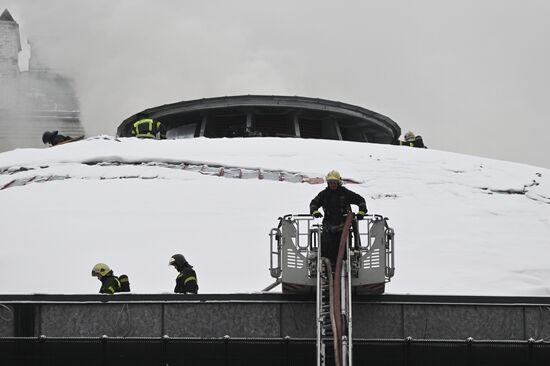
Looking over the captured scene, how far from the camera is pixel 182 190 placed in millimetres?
20750

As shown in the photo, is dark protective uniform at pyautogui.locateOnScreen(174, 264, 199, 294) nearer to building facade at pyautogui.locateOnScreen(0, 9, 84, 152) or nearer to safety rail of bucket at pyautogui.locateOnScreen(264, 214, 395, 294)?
safety rail of bucket at pyautogui.locateOnScreen(264, 214, 395, 294)

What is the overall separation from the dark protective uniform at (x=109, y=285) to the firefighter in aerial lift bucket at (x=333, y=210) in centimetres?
246

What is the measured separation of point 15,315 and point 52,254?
4716 millimetres

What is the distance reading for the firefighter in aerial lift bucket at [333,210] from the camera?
40.8 feet

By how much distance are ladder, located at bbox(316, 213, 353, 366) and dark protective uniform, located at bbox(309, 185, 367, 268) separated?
11cm

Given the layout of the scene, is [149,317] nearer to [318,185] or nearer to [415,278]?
[415,278]

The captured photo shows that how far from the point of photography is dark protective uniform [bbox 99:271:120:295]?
12.9 metres

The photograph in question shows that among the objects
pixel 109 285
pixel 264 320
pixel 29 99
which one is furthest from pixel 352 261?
pixel 29 99

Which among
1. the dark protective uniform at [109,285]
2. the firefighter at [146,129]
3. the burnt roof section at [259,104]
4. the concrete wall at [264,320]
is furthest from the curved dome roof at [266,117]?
the concrete wall at [264,320]

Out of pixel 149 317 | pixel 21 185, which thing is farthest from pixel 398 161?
pixel 149 317

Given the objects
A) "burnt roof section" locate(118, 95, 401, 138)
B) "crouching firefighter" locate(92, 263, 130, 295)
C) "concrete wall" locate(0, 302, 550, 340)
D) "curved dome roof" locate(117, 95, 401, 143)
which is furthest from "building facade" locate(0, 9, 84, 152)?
"concrete wall" locate(0, 302, 550, 340)

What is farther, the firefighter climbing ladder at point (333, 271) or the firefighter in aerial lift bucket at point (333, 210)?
the firefighter in aerial lift bucket at point (333, 210)

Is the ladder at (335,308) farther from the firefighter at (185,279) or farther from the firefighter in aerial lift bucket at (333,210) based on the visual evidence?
the firefighter at (185,279)

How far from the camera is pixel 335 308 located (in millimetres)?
11656
